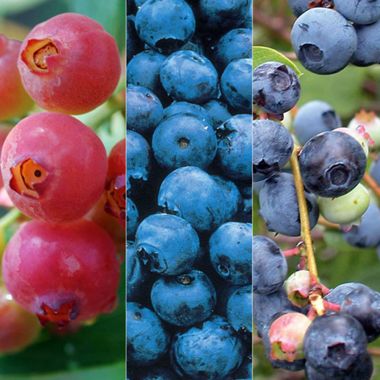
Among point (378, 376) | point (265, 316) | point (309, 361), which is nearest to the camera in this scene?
point (309, 361)

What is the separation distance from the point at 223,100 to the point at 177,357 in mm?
245

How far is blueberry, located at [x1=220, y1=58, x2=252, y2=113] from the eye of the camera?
2.47ft

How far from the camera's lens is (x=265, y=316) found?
809 millimetres

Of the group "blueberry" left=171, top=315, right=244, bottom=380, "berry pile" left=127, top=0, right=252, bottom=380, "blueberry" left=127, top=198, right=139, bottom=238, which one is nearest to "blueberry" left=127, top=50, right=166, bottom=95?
"berry pile" left=127, top=0, right=252, bottom=380

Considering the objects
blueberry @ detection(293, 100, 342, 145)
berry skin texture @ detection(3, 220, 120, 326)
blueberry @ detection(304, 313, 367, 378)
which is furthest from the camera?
blueberry @ detection(293, 100, 342, 145)

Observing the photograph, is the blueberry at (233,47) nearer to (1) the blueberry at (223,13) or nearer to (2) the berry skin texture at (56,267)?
(1) the blueberry at (223,13)

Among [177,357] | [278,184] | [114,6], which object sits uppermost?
[114,6]

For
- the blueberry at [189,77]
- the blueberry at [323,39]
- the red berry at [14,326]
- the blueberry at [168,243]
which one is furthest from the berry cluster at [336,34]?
the red berry at [14,326]

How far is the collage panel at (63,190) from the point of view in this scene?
29.7 inches

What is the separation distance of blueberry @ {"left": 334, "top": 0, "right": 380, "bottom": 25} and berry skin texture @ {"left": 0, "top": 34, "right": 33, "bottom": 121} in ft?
1.06

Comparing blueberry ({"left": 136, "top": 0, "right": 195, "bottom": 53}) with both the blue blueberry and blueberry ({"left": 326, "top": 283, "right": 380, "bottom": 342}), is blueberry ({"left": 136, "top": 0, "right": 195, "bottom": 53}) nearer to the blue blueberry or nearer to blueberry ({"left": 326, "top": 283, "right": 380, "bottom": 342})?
the blue blueberry

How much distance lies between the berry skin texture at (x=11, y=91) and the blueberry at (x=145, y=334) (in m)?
0.23

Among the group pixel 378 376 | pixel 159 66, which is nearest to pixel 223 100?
pixel 159 66

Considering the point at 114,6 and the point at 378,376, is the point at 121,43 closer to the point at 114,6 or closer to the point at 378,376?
the point at 114,6
